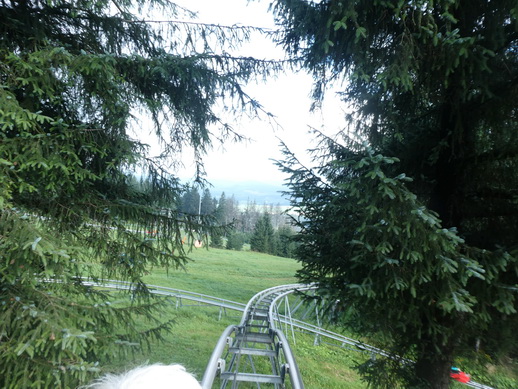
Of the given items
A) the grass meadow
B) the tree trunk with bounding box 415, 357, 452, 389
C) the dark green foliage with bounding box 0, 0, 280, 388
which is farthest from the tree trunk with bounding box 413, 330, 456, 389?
the dark green foliage with bounding box 0, 0, 280, 388

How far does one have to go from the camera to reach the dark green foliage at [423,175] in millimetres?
3340

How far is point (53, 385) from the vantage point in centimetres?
280

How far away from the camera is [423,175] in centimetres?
457

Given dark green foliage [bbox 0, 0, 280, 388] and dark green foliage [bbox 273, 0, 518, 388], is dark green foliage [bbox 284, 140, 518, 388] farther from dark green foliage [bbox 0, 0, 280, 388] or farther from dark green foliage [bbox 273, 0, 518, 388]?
dark green foliage [bbox 0, 0, 280, 388]

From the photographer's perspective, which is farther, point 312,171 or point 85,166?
point 312,171

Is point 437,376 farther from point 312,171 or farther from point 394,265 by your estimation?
point 312,171

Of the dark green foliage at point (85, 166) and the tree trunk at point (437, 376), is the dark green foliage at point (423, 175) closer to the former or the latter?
the tree trunk at point (437, 376)

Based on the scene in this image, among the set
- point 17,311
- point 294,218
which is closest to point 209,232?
point 294,218

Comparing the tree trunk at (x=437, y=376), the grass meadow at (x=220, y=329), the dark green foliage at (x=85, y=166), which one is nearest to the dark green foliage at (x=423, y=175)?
the tree trunk at (x=437, y=376)

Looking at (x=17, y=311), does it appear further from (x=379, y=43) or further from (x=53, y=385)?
(x=379, y=43)

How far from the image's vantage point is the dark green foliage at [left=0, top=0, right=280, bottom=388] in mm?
2746

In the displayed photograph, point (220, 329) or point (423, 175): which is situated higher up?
point (423, 175)

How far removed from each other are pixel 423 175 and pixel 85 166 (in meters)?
4.67

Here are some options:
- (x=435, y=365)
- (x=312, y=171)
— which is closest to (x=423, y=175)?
(x=312, y=171)
